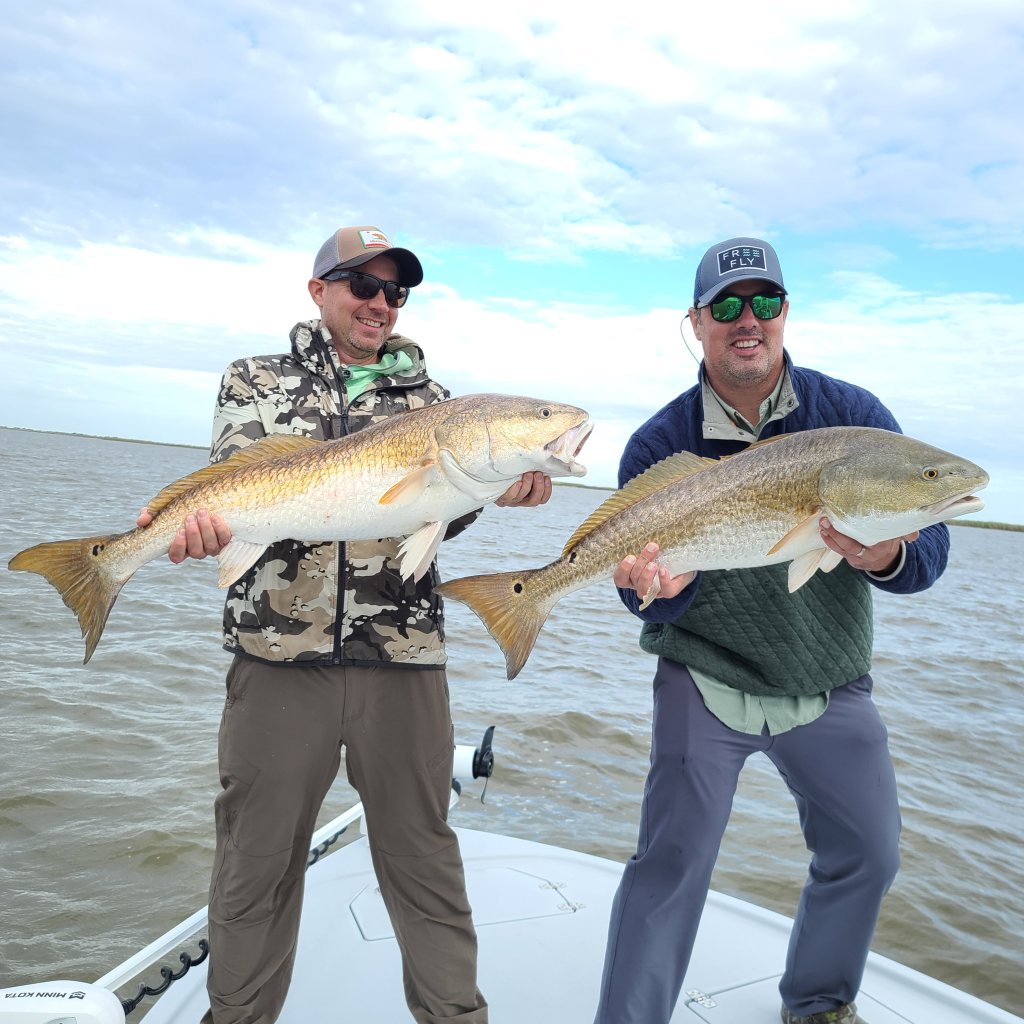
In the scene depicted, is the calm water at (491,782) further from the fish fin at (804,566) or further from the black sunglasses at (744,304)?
the black sunglasses at (744,304)

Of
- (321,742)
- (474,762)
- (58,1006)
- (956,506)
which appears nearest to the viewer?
(58,1006)

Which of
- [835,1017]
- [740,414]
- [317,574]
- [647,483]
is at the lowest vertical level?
[835,1017]

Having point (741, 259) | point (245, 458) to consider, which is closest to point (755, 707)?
point (741, 259)

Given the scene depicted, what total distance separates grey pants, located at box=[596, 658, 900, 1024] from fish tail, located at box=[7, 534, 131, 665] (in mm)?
2386

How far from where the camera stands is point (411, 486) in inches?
135

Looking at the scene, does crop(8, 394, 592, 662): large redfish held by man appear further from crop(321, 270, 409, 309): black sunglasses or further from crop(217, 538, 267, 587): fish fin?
crop(321, 270, 409, 309): black sunglasses

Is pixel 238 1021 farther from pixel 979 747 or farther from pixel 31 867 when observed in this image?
pixel 979 747

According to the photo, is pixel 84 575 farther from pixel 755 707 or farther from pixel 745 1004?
pixel 745 1004

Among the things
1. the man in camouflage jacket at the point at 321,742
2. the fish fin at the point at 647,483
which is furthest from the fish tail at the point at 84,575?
the fish fin at the point at 647,483

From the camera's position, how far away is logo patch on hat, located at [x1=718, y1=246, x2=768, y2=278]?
153 inches

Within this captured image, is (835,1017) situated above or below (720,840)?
below

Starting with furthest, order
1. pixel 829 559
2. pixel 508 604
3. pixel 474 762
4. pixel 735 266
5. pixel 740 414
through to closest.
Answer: pixel 474 762, pixel 740 414, pixel 735 266, pixel 508 604, pixel 829 559

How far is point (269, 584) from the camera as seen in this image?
3.50 m

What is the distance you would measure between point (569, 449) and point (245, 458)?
1350 mm
